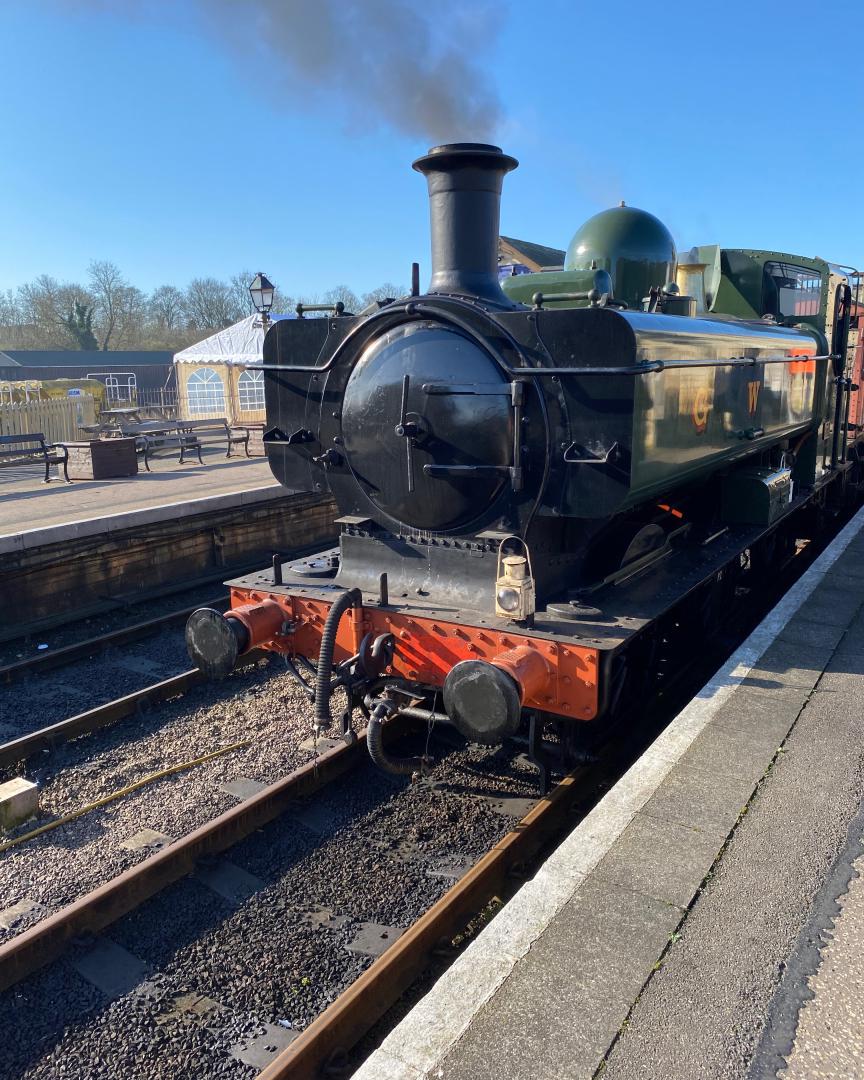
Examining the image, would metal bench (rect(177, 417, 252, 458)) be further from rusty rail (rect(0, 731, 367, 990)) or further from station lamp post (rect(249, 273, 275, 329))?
rusty rail (rect(0, 731, 367, 990))

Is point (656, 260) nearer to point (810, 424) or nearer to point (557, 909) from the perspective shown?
point (810, 424)

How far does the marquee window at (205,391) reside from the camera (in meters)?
23.4

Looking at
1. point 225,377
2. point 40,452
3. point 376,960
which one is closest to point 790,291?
point 376,960

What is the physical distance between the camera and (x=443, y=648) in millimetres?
3965

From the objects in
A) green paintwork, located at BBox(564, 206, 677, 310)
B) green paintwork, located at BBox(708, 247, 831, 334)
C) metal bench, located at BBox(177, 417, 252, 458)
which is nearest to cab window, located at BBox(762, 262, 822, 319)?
green paintwork, located at BBox(708, 247, 831, 334)

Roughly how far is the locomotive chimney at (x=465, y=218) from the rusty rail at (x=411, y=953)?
2.58m

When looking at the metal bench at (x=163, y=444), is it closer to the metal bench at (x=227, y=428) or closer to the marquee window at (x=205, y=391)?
the metal bench at (x=227, y=428)

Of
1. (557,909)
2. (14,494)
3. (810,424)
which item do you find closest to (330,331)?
(557,909)

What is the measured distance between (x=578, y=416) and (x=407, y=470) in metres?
0.97

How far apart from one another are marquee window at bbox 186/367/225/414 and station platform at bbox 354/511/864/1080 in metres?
21.6

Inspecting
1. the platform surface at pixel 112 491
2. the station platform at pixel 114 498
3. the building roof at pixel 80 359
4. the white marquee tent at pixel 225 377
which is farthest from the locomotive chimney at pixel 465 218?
the building roof at pixel 80 359

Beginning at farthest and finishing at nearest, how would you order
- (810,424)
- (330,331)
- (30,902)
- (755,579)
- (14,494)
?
(14,494), (810,424), (755,579), (330,331), (30,902)

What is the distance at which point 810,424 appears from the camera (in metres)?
7.72

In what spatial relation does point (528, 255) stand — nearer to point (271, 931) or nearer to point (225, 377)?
point (271, 931)
